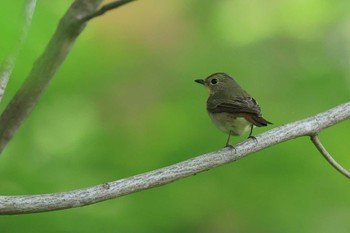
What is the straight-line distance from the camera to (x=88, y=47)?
2.88 metres

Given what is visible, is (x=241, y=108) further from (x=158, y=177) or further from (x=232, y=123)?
(x=158, y=177)

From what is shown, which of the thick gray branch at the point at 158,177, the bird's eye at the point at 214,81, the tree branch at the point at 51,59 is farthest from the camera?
the bird's eye at the point at 214,81

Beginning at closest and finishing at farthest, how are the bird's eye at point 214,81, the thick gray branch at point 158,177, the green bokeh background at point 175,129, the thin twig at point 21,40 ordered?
the thin twig at point 21,40
the thick gray branch at point 158,177
the green bokeh background at point 175,129
the bird's eye at point 214,81

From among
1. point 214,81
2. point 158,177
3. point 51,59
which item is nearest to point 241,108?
point 214,81

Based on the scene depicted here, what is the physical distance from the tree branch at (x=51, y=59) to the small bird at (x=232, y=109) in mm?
686

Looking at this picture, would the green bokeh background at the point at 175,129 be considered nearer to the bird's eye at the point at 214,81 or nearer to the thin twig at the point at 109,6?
the bird's eye at the point at 214,81

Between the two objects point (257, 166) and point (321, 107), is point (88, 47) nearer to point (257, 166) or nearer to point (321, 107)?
point (257, 166)

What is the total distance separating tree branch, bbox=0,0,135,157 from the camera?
1778 mm

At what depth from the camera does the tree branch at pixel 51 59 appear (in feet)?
5.83

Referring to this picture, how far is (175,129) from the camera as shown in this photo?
9.78ft

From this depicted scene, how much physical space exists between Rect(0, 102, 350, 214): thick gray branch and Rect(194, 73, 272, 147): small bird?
167 millimetres

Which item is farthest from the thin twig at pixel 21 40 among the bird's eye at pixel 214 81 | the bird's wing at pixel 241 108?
the bird's eye at pixel 214 81

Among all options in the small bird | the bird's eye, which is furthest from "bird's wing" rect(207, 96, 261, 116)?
the bird's eye

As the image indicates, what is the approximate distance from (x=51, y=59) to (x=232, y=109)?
35.8 inches
